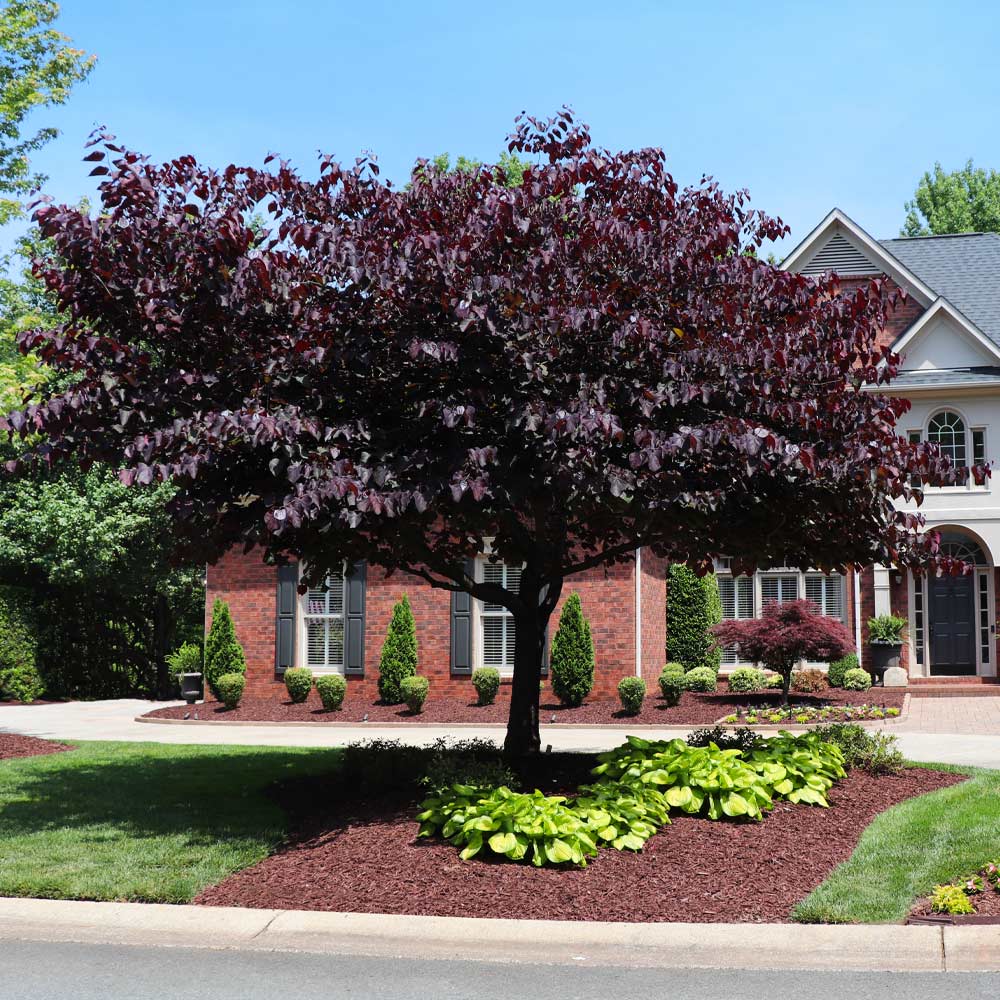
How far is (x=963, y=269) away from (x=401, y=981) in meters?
25.8

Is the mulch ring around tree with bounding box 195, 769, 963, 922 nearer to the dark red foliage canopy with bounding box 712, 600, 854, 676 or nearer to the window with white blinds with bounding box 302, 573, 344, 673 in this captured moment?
the dark red foliage canopy with bounding box 712, 600, 854, 676

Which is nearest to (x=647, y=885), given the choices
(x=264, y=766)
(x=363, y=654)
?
(x=264, y=766)

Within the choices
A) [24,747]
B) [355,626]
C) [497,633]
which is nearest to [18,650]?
[355,626]

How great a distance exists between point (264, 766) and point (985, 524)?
673 inches

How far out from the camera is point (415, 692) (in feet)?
66.7

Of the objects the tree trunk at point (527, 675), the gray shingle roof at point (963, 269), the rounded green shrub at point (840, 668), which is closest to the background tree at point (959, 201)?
the gray shingle roof at point (963, 269)

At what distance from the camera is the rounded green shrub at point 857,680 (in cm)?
2234

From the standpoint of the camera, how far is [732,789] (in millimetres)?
8578

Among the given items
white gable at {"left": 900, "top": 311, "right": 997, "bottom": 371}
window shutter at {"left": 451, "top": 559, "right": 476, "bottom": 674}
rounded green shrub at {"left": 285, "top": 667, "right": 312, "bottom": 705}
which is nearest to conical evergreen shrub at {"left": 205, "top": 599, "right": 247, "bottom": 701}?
rounded green shrub at {"left": 285, "top": 667, "right": 312, "bottom": 705}

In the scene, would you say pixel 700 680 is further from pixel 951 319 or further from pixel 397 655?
pixel 951 319

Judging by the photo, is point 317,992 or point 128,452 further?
point 128,452

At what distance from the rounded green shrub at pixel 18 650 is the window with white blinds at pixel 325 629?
7800 mm

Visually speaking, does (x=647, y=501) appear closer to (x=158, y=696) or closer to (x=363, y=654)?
(x=363, y=654)

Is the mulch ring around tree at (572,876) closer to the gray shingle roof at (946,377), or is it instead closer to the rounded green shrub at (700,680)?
the rounded green shrub at (700,680)
